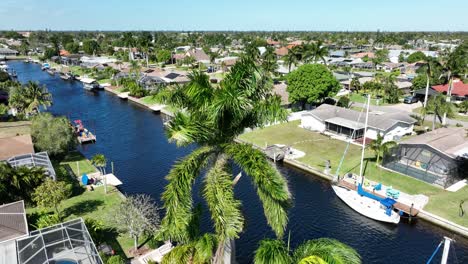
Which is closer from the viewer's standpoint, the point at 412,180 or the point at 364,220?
the point at 364,220

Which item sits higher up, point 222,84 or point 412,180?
point 222,84

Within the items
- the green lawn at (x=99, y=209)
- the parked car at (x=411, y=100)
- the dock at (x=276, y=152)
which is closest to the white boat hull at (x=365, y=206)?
the dock at (x=276, y=152)

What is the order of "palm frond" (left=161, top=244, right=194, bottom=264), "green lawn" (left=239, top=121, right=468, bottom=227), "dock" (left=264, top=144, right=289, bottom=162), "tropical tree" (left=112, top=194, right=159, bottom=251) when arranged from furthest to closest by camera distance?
"dock" (left=264, top=144, right=289, bottom=162) → "green lawn" (left=239, top=121, right=468, bottom=227) → "tropical tree" (left=112, top=194, right=159, bottom=251) → "palm frond" (left=161, top=244, right=194, bottom=264)

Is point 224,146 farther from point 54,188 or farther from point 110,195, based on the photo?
point 110,195

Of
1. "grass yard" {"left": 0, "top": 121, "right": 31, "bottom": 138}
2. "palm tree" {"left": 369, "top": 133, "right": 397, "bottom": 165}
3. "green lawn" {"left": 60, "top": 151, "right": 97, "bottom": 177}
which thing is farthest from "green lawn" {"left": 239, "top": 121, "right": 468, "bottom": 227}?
"grass yard" {"left": 0, "top": 121, "right": 31, "bottom": 138}

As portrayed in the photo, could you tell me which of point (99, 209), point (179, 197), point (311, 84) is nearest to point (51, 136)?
point (99, 209)

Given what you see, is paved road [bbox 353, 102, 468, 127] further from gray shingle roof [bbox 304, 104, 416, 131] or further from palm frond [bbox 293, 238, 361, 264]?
palm frond [bbox 293, 238, 361, 264]

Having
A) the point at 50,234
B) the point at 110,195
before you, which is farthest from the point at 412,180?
the point at 50,234
